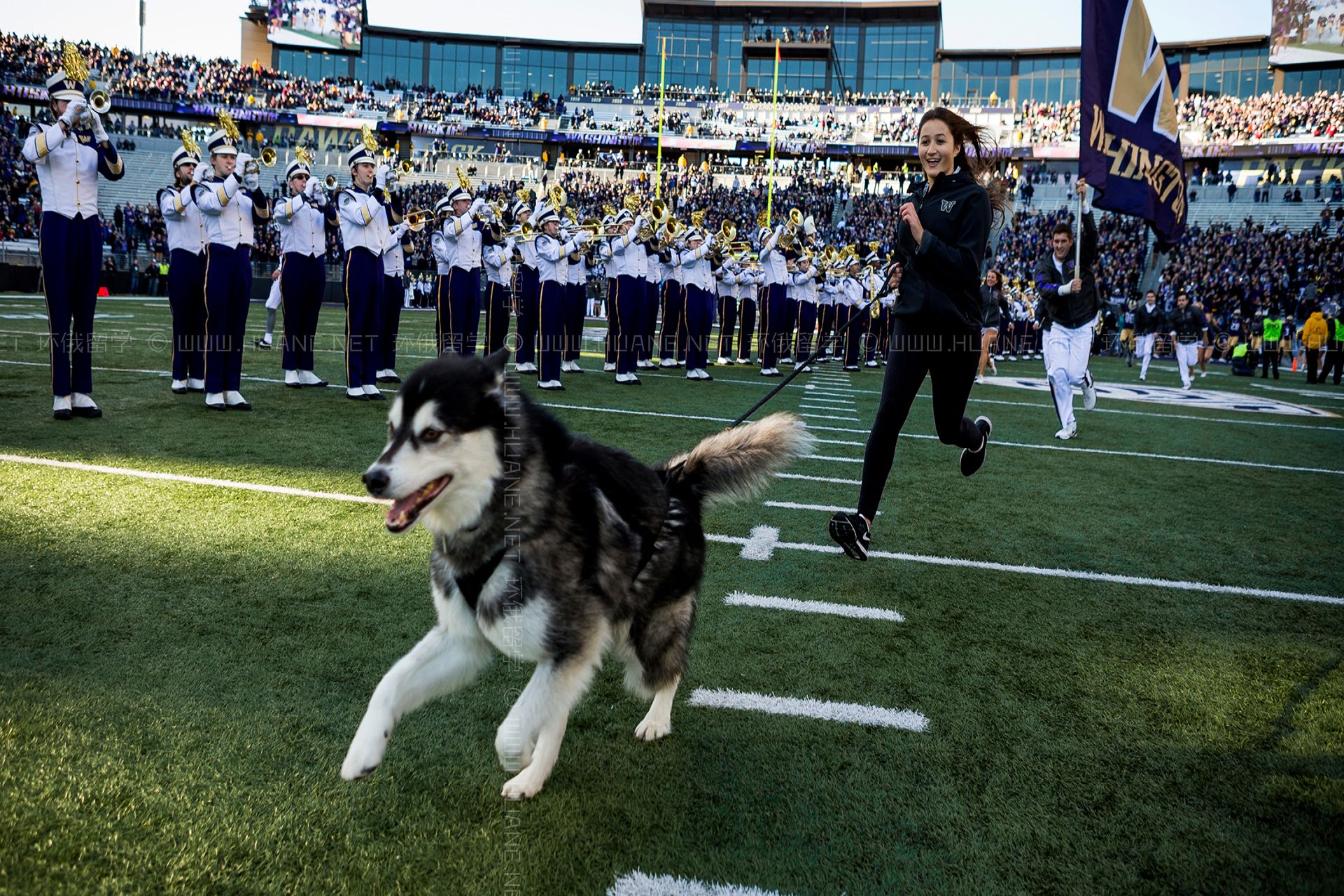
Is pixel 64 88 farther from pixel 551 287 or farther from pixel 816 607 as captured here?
pixel 816 607

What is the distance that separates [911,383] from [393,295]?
9.41 m

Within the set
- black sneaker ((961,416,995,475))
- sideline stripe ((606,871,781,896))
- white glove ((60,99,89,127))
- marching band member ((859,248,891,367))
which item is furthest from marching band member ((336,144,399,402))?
marching band member ((859,248,891,367))

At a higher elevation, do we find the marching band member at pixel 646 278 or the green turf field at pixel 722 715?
the marching band member at pixel 646 278

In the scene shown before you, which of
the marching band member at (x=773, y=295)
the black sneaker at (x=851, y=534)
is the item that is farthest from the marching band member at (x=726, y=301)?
the black sneaker at (x=851, y=534)

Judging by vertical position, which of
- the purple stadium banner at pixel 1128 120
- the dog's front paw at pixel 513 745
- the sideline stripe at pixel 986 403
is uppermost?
the purple stadium banner at pixel 1128 120

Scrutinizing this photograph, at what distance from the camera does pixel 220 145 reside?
9008 mm

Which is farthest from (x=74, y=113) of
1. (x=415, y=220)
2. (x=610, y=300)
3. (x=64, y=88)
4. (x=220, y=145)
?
(x=610, y=300)

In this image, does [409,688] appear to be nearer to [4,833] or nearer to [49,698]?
[4,833]

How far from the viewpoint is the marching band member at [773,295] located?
18438 millimetres

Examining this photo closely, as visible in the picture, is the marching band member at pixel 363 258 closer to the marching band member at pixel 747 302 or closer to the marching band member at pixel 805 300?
the marching band member at pixel 747 302

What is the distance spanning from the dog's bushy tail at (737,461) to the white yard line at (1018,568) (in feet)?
5.29

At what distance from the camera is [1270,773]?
275 cm

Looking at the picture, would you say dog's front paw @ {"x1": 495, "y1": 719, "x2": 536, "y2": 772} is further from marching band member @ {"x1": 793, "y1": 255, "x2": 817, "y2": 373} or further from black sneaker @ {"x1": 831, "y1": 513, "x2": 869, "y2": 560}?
marching band member @ {"x1": 793, "y1": 255, "x2": 817, "y2": 373}

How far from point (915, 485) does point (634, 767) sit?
5.01 m
